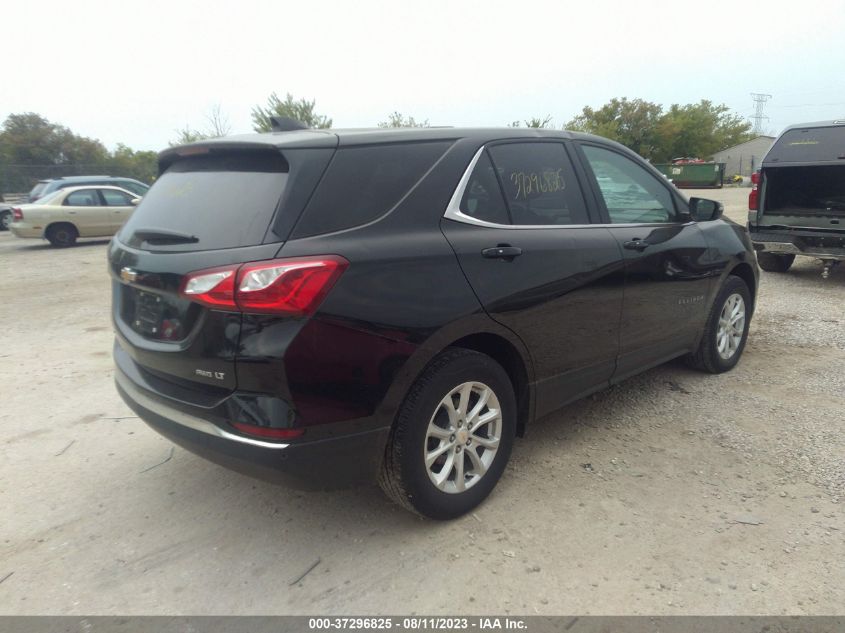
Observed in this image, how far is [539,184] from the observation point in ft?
10.3

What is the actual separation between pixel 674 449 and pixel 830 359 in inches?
92.4

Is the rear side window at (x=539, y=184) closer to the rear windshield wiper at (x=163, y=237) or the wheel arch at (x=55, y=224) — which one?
the rear windshield wiper at (x=163, y=237)

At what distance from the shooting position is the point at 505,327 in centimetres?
278

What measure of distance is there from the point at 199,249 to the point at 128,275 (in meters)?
0.52

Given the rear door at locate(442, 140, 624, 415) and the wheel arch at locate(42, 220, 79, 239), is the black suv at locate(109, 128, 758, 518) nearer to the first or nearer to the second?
the rear door at locate(442, 140, 624, 415)

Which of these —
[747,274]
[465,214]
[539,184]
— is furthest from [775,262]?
[465,214]

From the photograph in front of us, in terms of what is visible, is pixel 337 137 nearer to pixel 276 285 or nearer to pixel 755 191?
pixel 276 285

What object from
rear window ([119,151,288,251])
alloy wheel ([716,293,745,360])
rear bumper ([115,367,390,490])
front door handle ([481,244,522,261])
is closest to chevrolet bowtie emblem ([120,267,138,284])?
rear window ([119,151,288,251])

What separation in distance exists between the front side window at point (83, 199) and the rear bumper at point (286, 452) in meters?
14.5

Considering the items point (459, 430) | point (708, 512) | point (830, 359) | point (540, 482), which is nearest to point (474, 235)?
point (459, 430)

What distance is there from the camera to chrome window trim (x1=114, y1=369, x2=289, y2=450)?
225cm

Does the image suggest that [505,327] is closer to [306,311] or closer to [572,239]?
[572,239]

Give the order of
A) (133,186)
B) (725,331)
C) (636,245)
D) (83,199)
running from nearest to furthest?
(636,245) < (725,331) < (83,199) < (133,186)

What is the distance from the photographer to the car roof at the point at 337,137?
2459 millimetres
